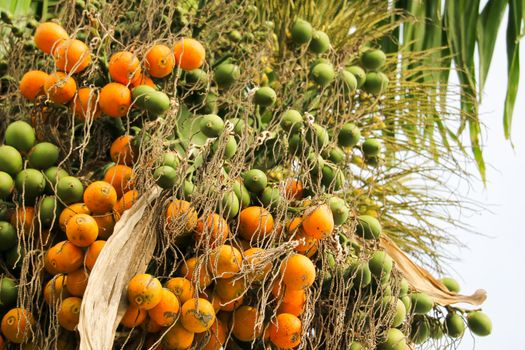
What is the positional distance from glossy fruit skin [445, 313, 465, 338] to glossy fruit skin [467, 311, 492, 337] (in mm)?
23

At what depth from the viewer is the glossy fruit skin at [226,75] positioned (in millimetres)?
1923

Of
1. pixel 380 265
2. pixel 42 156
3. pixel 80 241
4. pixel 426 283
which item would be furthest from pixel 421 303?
pixel 42 156

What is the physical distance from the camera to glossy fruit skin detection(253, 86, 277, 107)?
6.09ft

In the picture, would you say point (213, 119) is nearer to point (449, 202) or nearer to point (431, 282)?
point (431, 282)

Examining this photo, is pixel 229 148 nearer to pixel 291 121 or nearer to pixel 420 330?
pixel 291 121

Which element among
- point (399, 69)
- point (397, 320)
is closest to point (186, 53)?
point (397, 320)

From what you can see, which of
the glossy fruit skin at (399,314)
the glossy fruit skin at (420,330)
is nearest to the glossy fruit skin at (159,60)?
the glossy fruit skin at (399,314)

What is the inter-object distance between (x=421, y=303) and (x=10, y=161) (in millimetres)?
945

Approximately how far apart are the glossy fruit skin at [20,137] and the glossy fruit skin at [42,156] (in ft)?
0.08

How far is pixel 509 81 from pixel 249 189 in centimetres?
148

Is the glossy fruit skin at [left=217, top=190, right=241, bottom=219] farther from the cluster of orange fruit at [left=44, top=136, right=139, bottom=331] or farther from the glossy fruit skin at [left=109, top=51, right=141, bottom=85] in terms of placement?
the glossy fruit skin at [left=109, top=51, right=141, bottom=85]

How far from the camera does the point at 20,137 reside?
1.74 metres

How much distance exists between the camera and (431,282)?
2004 mm

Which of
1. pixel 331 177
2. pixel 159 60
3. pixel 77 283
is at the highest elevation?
pixel 159 60
